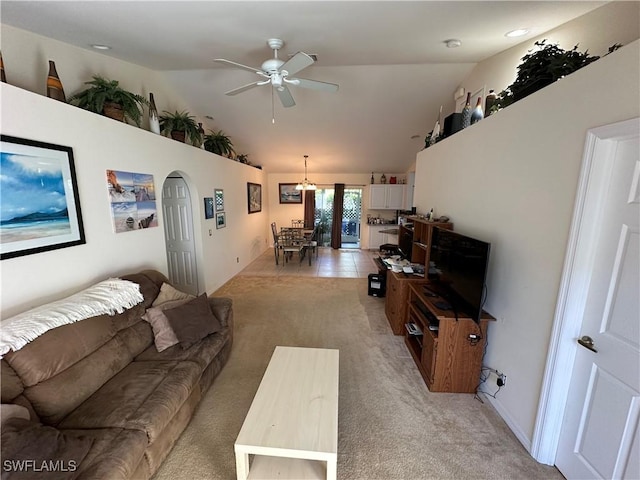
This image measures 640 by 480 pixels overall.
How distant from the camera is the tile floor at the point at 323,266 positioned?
5.74 metres

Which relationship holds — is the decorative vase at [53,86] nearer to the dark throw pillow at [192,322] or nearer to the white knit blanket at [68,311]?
the white knit blanket at [68,311]

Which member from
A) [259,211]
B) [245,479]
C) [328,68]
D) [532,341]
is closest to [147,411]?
[245,479]

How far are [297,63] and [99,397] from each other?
9.38 ft

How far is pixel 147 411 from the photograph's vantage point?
1.55 m

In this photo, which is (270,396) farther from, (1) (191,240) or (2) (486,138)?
(1) (191,240)

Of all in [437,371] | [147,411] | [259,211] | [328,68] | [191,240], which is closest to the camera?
[147,411]

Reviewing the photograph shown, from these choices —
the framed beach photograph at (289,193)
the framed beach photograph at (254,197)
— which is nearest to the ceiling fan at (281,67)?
the framed beach photograph at (254,197)

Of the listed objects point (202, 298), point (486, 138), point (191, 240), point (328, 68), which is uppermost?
point (328, 68)

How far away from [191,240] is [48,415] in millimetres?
2979

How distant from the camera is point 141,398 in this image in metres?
1.64

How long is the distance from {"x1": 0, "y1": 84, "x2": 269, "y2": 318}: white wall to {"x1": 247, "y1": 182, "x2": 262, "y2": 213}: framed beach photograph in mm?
2176

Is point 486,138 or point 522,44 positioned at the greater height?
point 522,44

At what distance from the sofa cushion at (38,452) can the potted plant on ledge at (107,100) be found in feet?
8.52

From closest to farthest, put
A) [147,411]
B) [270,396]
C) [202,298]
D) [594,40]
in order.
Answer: [147,411]
[270,396]
[594,40]
[202,298]
